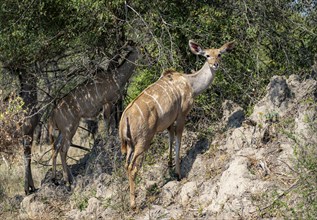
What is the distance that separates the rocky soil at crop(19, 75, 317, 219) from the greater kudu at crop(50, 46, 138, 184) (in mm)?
452

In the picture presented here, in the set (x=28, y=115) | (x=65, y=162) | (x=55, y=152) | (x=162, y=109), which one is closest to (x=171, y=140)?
(x=162, y=109)

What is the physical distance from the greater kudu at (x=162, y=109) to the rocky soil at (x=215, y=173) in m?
0.35

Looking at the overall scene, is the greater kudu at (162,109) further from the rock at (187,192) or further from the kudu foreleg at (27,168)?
the kudu foreleg at (27,168)

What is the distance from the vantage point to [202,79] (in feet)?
28.5

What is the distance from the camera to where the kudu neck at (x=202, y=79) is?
8.69 meters

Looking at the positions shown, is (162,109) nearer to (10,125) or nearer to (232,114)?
(232,114)

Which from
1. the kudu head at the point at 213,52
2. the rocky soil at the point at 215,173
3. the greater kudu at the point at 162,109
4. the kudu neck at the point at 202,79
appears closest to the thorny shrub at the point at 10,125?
the rocky soil at the point at 215,173

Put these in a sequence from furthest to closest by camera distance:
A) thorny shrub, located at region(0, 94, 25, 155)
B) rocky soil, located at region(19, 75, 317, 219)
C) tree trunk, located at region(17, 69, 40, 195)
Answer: tree trunk, located at region(17, 69, 40, 195)
thorny shrub, located at region(0, 94, 25, 155)
rocky soil, located at region(19, 75, 317, 219)

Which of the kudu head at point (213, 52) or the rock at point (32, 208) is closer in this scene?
the kudu head at point (213, 52)

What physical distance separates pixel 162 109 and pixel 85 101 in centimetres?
188

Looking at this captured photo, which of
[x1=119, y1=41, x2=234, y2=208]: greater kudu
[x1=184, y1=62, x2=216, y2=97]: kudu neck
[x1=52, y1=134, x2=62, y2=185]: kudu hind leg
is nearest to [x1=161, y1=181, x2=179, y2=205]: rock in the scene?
[x1=119, y1=41, x2=234, y2=208]: greater kudu

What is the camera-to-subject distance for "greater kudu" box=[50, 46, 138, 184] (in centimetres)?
954

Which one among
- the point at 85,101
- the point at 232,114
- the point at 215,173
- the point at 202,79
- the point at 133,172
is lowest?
the point at 215,173

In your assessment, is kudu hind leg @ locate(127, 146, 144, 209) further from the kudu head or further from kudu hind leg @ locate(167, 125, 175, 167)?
the kudu head
